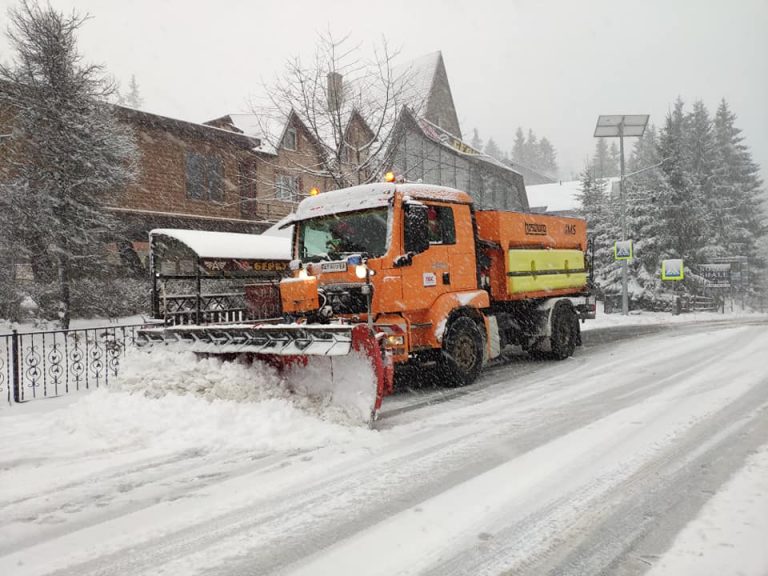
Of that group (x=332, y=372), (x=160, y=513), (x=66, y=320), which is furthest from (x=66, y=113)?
(x=160, y=513)

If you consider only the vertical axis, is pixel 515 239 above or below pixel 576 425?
above

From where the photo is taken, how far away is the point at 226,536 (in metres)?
3.48

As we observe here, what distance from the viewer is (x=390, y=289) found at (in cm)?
724

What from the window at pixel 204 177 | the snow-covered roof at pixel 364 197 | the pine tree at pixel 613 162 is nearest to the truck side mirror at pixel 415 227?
the snow-covered roof at pixel 364 197

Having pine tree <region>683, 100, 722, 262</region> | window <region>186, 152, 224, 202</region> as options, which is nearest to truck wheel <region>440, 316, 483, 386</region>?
window <region>186, 152, 224, 202</region>

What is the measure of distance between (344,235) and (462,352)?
2.40 meters

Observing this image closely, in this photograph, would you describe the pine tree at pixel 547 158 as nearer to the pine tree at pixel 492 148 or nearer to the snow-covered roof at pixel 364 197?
the pine tree at pixel 492 148

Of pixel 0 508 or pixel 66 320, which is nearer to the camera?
pixel 0 508

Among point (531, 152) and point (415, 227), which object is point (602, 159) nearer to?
point (531, 152)

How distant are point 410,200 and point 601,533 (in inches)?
190

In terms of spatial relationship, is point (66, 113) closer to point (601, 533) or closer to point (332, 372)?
point (332, 372)

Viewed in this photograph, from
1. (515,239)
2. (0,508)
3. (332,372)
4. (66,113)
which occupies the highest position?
(66,113)

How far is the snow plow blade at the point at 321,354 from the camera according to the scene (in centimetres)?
571

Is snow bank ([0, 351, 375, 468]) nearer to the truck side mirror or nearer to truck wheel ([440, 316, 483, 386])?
the truck side mirror
